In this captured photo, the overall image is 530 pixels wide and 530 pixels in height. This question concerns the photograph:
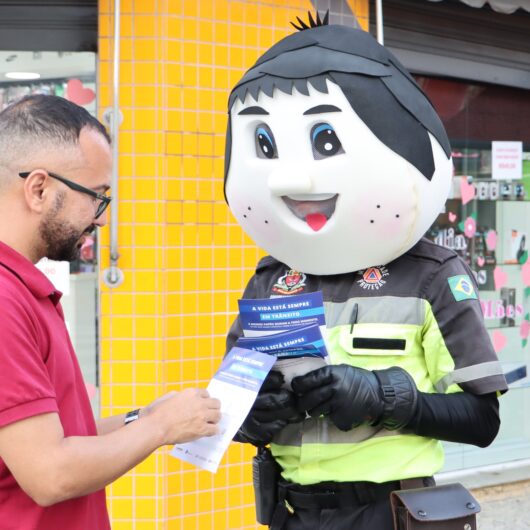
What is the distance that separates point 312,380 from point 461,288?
1.77ft

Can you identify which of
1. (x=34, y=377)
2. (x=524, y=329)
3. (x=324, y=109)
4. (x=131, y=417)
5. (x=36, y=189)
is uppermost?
(x=324, y=109)

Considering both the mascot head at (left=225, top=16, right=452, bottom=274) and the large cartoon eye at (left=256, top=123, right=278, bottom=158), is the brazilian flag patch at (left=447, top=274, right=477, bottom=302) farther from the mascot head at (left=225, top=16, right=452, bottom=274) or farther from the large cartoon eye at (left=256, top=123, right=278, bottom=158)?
the large cartoon eye at (left=256, top=123, right=278, bottom=158)

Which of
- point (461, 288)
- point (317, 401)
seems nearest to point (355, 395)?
point (317, 401)

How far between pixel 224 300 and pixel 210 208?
0.48 m

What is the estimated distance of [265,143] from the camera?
2643 millimetres

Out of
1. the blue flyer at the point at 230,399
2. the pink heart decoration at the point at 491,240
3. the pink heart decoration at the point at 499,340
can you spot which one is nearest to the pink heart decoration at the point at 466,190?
the pink heart decoration at the point at 491,240

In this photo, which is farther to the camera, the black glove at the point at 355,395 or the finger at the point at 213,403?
the black glove at the point at 355,395

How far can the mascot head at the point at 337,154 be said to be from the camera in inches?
99.2

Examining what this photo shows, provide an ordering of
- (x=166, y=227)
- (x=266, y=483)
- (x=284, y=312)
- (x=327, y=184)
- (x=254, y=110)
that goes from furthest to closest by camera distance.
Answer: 1. (x=166, y=227)
2. (x=266, y=483)
3. (x=254, y=110)
4. (x=327, y=184)
5. (x=284, y=312)

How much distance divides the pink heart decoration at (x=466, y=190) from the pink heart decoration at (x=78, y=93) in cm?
248

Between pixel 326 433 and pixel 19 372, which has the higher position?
pixel 19 372

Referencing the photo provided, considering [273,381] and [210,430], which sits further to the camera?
[273,381]

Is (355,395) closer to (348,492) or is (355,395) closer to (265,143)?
(348,492)

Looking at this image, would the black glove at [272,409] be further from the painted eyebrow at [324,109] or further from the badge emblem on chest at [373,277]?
the painted eyebrow at [324,109]
